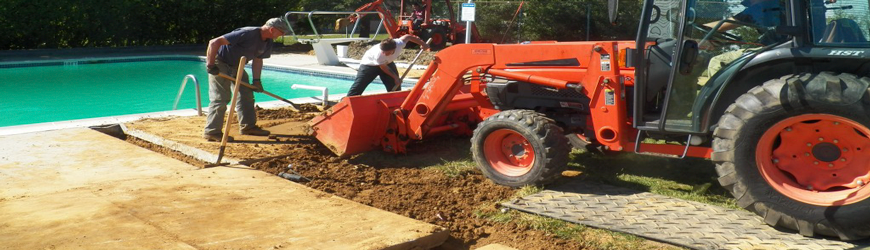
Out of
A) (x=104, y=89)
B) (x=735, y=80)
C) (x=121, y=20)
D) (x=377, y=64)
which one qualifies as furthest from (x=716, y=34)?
(x=121, y=20)

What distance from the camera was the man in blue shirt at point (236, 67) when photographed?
834cm

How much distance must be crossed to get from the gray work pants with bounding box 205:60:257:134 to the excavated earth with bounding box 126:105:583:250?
209mm

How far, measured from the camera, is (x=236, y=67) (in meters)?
8.59

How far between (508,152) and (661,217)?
150 centimetres

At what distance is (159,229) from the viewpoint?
5133 mm

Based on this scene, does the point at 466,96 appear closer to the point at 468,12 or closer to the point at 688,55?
the point at 688,55

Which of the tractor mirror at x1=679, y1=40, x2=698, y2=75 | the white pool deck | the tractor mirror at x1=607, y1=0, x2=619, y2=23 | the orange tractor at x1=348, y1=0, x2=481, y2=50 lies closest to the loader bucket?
the white pool deck

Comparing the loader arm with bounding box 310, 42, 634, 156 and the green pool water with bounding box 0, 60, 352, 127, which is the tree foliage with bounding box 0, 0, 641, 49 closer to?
the green pool water with bounding box 0, 60, 352, 127

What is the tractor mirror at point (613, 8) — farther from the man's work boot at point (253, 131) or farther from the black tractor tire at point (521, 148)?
the man's work boot at point (253, 131)

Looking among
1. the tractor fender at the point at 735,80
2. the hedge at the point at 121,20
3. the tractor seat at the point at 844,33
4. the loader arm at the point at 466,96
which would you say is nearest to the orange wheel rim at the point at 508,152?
the loader arm at the point at 466,96

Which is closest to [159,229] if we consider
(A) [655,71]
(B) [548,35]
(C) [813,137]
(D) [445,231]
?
(D) [445,231]

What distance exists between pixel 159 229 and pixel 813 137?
4.01m

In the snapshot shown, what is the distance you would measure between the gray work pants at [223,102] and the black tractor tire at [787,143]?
16.4ft

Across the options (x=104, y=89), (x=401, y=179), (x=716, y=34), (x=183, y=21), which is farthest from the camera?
(x=183, y=21)
